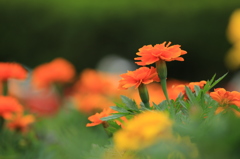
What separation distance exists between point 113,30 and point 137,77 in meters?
6.30

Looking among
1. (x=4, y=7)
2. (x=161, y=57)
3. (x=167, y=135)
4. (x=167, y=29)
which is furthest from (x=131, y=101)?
(x=4, y=7)

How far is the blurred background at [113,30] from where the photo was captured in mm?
7492

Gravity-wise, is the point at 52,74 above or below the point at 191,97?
above

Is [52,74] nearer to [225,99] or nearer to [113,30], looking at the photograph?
[225,99]

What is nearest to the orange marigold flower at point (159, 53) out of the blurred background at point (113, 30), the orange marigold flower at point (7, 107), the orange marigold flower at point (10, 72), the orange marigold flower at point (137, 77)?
the orange marigold flower at point (137, 77)

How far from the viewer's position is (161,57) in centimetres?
144

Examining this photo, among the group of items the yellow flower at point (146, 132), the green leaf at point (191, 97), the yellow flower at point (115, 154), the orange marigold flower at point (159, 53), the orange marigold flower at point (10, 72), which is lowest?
the yellow flower at point (115, 154)

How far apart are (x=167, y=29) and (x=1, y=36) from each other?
2637mm

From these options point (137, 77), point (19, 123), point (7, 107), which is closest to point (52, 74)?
point (19, 123)

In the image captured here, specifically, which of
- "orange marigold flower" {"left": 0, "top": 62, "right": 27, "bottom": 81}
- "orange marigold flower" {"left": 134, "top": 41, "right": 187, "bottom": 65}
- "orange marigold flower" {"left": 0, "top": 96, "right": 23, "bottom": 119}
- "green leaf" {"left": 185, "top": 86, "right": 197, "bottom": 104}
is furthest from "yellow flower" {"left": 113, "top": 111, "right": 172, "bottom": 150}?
"orange marigold flower" {"left": 0, "top": 62, "right": 27, "bottom": 81}

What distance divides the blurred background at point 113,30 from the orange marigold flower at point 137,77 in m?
6.05

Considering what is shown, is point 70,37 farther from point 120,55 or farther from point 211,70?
point 211,70

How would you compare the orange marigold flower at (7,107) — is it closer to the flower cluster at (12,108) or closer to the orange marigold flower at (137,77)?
the flower cluster at (12,108)

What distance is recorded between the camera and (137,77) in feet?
4.77
